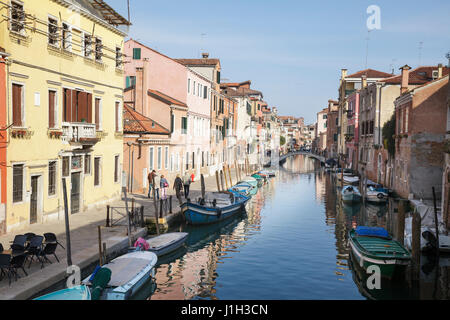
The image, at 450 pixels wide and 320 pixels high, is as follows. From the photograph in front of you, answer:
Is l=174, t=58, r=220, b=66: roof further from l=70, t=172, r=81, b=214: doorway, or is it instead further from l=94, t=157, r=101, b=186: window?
l=70, t=172, r=81, b=214: doorway

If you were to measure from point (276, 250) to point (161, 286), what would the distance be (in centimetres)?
706

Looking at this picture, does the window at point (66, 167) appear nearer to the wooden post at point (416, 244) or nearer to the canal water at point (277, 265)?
the canal water at point (277, 265)

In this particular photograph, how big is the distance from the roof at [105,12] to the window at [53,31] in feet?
14.2

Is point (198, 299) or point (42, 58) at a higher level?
point (42, 58)

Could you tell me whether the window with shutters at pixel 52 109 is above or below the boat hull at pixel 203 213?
above

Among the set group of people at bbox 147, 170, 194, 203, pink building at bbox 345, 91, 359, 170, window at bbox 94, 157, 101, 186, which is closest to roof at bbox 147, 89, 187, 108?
group of people at bbox 147, 170, 194, 203

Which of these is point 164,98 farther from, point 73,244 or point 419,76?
point 419,76

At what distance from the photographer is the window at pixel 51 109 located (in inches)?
762

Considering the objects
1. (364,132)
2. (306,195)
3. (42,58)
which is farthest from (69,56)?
(364,132)

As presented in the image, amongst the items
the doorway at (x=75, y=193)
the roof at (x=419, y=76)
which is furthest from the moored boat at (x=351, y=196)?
the doorway at (x=75, y=193)

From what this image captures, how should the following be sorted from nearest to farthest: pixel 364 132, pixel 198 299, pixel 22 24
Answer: pixel 198 299
pixel 22 24
pixel 364 132

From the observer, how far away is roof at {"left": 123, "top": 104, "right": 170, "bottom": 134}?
29312 mm

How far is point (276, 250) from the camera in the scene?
20.3m

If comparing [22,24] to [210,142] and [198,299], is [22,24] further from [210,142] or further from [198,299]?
[210,142]
